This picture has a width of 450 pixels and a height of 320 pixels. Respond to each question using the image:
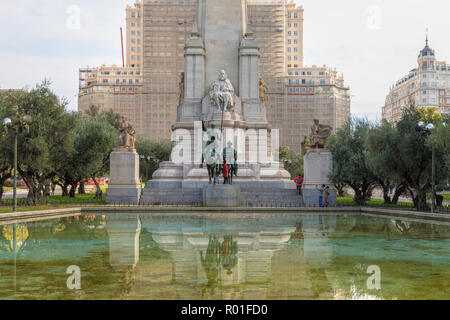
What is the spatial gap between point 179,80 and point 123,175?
6525 cm

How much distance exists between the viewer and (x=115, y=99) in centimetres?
10888

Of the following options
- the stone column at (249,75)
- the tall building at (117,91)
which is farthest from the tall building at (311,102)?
the stone column at (249,75)

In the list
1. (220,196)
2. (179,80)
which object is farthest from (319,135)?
→ (179,80)

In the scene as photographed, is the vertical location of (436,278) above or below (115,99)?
below

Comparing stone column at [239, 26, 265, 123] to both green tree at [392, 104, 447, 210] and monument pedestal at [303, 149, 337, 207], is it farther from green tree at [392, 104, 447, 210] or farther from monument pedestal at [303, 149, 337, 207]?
green tree at [392, 104, 447, 210]

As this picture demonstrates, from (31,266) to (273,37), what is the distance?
8347cm

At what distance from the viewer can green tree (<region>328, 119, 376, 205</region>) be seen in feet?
96.1

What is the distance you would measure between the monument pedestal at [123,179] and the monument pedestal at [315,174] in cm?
941

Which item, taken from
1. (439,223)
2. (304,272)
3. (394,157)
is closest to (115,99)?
(394,157)

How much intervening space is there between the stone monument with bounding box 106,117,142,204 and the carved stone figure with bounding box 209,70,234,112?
19.7ft

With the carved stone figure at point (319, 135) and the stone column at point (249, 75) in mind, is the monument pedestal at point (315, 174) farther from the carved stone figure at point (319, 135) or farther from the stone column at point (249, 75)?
the stone column at point (249, 75)

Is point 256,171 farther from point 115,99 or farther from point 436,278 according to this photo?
point 115,99

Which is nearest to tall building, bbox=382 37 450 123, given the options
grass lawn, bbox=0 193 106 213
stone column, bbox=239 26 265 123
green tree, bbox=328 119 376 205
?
green tree, bbox=328 119 376 205

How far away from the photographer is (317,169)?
26453 mm
